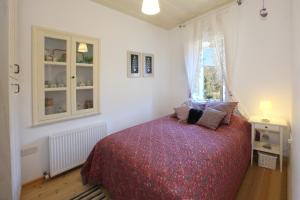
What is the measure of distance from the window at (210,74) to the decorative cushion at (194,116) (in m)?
0.69

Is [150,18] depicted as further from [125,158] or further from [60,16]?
[125,158]

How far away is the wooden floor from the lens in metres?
1.98

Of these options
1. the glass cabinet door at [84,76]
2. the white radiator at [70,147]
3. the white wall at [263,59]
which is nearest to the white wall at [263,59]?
the white wall at [263,59]

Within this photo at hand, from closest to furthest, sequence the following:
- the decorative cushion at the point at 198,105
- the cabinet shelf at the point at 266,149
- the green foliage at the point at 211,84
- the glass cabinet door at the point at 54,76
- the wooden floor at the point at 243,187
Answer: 1. the wooden floor at the point at 243,187
2. the glass cabinet door at the point at 54,76
3. the cabinet shelf at the point at 266,149
4. the decorative cushion at the point at 198,105
5. the green foliage at the point at 211,84

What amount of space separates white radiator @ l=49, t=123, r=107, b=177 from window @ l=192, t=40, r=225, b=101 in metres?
2.11

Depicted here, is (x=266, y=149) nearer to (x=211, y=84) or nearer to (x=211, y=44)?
(x=211, y=84)

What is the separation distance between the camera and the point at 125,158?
1736 millimetres

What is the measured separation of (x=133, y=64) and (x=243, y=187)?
101 inches

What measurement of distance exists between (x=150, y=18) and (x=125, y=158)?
276 cm

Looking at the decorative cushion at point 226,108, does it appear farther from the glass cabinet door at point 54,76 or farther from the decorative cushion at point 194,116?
the glass cabinet door at point 54,76

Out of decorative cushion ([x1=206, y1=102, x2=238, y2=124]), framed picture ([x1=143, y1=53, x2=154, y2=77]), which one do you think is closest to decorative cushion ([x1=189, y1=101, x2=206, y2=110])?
decorative cushion ([x1=206, y1=102, x2=238, y2=124])

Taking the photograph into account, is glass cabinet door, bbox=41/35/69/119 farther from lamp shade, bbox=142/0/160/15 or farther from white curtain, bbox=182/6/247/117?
white curtain, bbox=182/6/247/117

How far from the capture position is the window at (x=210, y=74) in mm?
3191

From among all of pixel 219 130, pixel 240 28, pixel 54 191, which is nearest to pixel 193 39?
pixel 240 28
